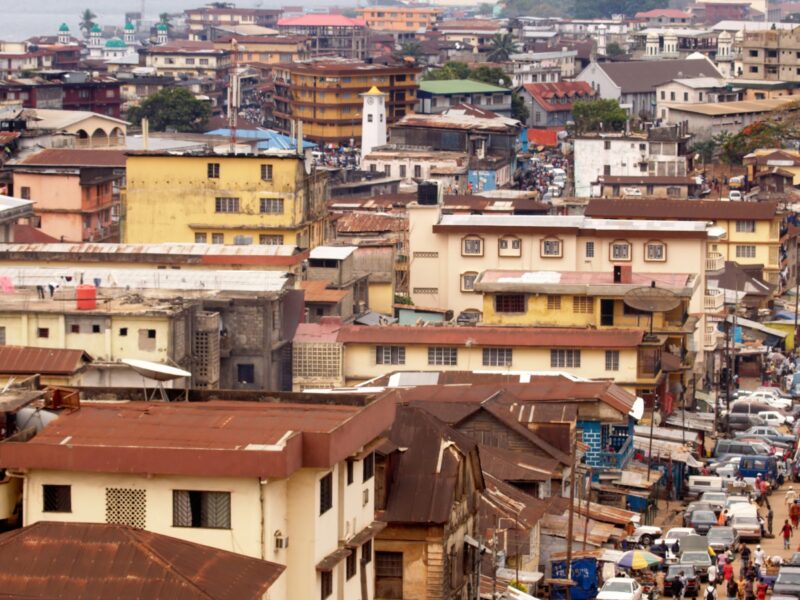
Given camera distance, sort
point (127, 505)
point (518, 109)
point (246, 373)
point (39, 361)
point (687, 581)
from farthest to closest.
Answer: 1. point (518, 109)
2. point (246, 373)
3. point (687, 581)
4. point (39, 361)
5. point (127, 505)

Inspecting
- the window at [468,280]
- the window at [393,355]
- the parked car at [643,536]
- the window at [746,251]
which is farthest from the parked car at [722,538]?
the window at [746,251]

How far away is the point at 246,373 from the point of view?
54344mm

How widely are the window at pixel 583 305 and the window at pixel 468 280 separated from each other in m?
9.74

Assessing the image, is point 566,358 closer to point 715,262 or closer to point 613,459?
point 613,459

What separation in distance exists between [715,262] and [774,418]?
49.7ft

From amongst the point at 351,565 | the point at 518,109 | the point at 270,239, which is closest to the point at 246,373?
the point at 270,239

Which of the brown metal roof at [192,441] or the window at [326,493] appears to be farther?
the window at [326,493]

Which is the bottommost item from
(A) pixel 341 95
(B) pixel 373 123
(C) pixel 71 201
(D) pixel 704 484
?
(D) pixel 704 484

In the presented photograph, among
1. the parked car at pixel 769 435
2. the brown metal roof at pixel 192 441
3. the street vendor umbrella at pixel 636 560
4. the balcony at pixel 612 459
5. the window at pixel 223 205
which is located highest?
the window at pixel 223 205

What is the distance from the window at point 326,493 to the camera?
25.9 m

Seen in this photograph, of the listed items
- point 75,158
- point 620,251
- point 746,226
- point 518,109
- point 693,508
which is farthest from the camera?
point 518,109

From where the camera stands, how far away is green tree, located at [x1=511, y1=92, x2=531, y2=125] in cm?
15450

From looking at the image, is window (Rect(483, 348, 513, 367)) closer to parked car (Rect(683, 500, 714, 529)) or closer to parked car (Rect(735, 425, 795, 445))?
parked car (Rect(683, 500, 714, 529))

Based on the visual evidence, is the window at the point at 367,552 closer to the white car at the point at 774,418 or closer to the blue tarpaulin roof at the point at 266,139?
the white car at the point at 774,418
